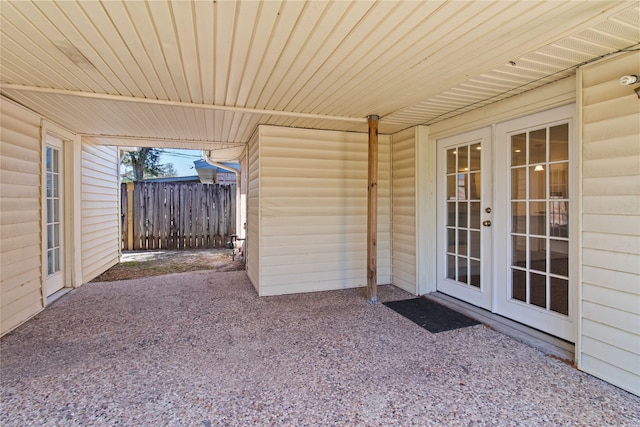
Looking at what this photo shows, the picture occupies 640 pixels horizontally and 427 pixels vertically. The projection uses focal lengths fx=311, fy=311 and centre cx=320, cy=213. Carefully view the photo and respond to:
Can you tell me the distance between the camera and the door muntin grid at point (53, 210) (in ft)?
13.4

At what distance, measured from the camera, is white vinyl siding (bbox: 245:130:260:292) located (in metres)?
4.38

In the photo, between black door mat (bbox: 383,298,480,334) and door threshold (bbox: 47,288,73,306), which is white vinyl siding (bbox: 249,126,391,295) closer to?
black door mat (bbox: 383,298,480,334)

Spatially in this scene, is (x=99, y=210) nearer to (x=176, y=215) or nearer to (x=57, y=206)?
A: (x=57, y=206)

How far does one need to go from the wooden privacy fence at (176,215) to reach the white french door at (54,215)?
3.70 metres

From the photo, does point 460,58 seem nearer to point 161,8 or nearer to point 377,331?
point 161,8

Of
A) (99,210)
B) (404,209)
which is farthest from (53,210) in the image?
(404,209)

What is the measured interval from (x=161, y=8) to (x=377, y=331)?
3.01 metres

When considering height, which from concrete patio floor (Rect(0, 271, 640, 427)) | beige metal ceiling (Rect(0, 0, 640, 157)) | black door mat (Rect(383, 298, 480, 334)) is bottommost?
concrete patio floor (Rect(0, 271, 640, 427))

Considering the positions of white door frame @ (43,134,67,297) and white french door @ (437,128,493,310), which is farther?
white door frame @ (43,134,67,297)

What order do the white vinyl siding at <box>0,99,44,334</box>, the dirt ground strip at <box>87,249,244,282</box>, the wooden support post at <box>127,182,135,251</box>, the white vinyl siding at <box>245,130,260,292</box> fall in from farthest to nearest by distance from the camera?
the wooden support post at <box>127,182,135,251</box> → the dirt ground strip at <box>87,249,244,282</box> → the white vinyl siding at <box>245,130,260,292</box> → the white vinyl siding at <box>0,99,44,334</box>

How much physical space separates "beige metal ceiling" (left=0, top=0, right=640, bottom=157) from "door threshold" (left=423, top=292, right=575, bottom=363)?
2240mm

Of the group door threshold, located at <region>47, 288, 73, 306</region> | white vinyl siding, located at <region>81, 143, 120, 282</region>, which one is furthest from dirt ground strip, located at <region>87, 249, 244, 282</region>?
door threshold, located at <region>47, 288, 73, 306</region>

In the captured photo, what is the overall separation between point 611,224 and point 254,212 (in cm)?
393

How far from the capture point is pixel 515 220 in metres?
3.17
